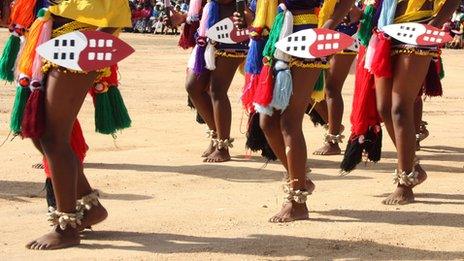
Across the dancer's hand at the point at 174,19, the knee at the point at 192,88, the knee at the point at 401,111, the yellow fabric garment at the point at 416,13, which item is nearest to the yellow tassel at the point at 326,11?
the yellow fabric garment at the point at 416,13

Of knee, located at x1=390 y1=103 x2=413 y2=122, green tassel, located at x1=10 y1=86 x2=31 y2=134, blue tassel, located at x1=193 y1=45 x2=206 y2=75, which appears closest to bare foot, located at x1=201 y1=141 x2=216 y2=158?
blue tassel, located at x1=193 y1=45 x2=206 y2=75

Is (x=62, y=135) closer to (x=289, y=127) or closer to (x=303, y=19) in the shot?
(x=289, y=127)

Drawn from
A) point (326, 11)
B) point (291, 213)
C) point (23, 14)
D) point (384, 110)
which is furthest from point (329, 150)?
point (23, 14)

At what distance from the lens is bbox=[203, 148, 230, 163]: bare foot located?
10309mm

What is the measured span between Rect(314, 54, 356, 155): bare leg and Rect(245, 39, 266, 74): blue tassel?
311 centimetres

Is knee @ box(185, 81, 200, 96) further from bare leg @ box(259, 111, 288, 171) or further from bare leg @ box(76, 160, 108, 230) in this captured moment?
bare leg @ box(76, 160, 108, 230)

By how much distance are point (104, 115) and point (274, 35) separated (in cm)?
125

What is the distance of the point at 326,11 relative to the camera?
307 inches

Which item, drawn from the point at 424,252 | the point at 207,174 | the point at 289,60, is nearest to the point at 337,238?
the point at 424,252

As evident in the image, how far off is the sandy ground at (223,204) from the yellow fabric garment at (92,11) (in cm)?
136

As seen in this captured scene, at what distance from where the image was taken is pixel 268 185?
353 inches

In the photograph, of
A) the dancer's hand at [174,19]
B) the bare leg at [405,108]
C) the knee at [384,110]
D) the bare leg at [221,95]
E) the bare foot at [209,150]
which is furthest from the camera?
the bare foot at [209,150]

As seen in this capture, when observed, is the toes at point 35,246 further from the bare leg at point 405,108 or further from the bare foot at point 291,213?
the bare leg at point 405,108

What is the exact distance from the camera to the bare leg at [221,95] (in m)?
10.4
